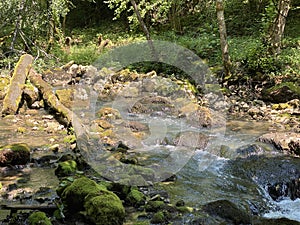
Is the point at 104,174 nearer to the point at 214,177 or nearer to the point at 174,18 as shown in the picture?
the point at 214,177

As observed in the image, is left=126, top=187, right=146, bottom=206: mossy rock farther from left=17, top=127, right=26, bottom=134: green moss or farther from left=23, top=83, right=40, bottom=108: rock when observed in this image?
left=23, top=83, right=40, bottom=108: rock

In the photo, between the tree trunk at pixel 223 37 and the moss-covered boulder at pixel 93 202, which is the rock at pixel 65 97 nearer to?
the tree trunk at pixel 223 37

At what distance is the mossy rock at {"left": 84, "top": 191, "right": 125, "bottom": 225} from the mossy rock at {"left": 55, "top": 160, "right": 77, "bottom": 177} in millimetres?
1643

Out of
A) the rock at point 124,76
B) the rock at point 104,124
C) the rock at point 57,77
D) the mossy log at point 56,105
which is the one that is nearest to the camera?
the mossy log at point 56,105

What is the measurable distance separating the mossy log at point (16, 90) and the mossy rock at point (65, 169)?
4.45 m

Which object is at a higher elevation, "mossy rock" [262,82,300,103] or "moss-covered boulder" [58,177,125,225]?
"mossy rock" [262,82,300,103]

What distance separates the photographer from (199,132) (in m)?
8.66

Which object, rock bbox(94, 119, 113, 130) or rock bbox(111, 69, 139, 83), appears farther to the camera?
rock bbox(111, 69, 139, 83)

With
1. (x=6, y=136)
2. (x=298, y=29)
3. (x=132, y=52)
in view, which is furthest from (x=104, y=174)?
(x=298, y=29)

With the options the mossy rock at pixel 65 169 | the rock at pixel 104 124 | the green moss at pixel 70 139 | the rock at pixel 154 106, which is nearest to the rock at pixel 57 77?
the rock at pixel 154 106

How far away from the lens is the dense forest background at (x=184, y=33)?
12.4 metres

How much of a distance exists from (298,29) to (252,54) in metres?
5.02

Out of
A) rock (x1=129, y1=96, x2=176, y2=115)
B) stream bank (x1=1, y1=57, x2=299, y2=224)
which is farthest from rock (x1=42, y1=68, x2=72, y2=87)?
rock (x1=129, y1=96, x2=176, y2=115)

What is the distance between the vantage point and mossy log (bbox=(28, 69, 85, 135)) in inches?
322
